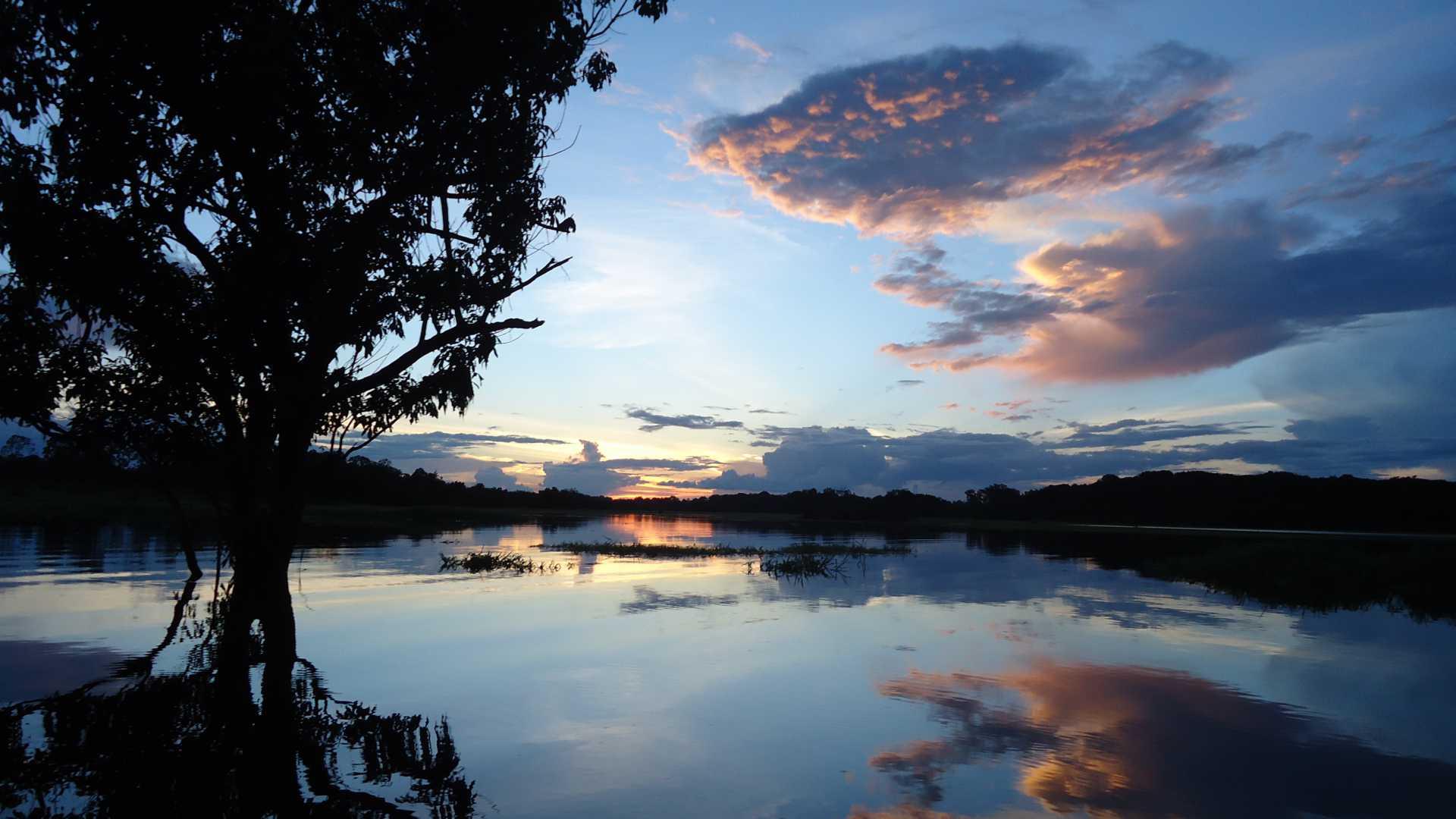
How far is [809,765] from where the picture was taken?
9.94 meters

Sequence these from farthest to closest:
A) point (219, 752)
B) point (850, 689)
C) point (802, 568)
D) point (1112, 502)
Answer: point (1112, 502) < point (802, 568) < point (850, 689) < point (219, 752)

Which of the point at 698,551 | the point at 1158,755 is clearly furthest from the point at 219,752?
the point at 698,551

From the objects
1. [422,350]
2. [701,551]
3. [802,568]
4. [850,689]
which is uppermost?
[422,350]

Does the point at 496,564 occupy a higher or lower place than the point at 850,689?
higher

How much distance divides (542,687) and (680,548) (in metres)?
35.7

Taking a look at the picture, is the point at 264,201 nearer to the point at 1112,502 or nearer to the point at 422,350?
the point at 422,350

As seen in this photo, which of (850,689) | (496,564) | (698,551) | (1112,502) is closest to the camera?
(850,689)

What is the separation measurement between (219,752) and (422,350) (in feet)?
24.3

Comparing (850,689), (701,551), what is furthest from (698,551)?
(850,689)

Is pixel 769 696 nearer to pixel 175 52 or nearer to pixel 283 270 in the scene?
pixel 283 270

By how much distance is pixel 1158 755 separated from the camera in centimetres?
1063

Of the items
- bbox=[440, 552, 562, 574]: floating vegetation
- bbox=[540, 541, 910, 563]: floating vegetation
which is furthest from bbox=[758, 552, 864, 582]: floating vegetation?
bbox=[440, 552, 562, 574]: floating vegetation

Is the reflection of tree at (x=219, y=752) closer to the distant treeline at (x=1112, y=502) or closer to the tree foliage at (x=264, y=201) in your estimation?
the tree foliage at (x=264, y=201)

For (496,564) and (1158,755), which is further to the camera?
(496,564)
